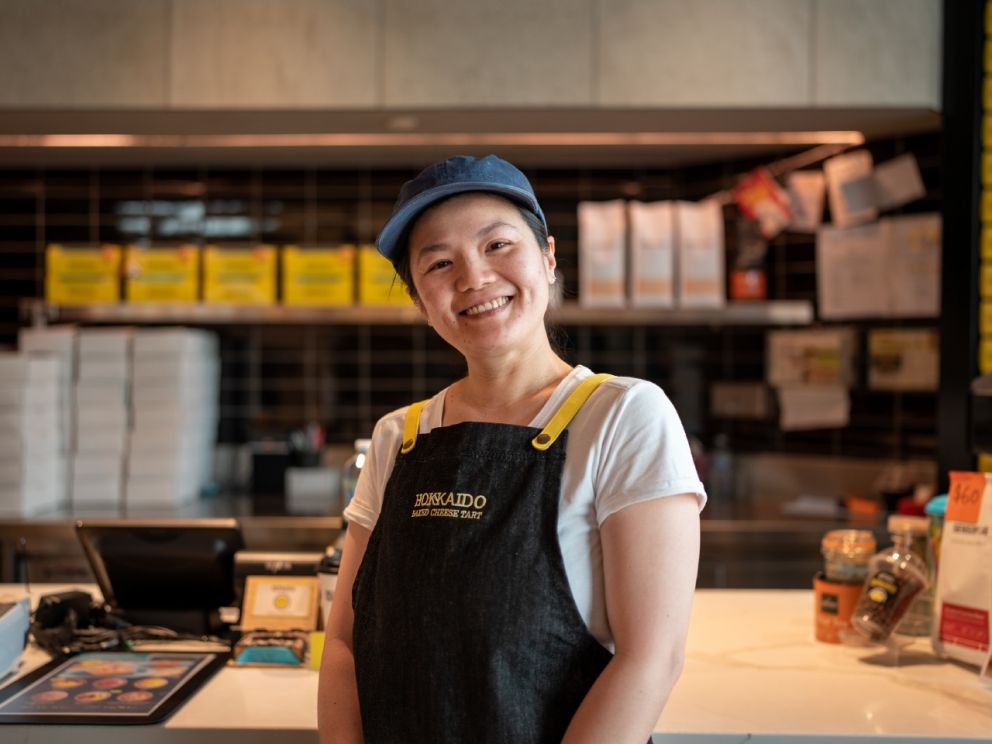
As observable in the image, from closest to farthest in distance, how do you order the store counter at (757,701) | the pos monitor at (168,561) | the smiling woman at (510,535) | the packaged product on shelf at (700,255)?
the smiling woman at (510,535)
the store counter at (757,701)
the pos monitor at (168,561)
the packaged product on shelf at (700,255)

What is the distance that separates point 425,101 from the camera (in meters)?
3.18

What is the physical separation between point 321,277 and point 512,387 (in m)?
2.58

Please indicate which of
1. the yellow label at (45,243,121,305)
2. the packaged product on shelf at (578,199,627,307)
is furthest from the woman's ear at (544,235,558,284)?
the yellow label at (45,243,121,305)

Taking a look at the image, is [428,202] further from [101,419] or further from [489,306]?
[101,419]

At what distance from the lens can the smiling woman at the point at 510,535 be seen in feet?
3.78

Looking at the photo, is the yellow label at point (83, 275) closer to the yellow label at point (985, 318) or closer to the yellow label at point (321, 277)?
the yellow label at point (321, 277)

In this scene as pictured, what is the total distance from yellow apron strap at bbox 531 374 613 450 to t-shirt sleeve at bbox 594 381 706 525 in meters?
0.06

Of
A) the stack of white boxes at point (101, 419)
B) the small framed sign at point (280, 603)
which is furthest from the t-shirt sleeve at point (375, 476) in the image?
the stack of white boxes at point (101, 419)

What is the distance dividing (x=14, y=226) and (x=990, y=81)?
3.69 m

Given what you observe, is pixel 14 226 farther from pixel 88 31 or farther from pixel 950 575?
pixel 950 575

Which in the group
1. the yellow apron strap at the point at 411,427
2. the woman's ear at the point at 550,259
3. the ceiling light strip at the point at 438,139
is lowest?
the yellow apron strap at the point at 411,427

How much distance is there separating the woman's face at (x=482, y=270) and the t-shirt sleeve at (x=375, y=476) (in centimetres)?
20

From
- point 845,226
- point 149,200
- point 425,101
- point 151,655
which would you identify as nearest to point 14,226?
point 149,200

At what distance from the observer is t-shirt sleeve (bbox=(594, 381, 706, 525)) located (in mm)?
1158
